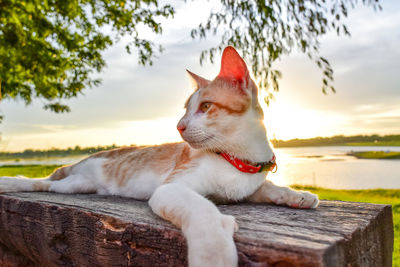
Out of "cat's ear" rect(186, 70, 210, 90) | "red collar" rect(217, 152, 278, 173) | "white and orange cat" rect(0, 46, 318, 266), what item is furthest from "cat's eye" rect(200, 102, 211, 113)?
"cat's ear" rect(186, 70, 210, 90)

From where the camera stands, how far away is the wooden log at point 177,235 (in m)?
0.91

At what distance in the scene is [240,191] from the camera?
159cm

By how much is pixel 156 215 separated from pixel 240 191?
48 cm

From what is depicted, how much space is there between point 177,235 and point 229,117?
28.5 inches

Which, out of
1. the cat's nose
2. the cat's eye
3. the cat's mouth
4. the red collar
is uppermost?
the cat's eye

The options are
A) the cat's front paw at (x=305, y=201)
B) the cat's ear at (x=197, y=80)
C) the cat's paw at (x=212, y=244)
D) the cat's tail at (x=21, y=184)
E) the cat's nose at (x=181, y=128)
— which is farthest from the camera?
the cat's tail at (x=21, y=184)

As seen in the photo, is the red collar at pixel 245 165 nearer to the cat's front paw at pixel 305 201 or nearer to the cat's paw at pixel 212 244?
the cat's front paw at pixel 305 201

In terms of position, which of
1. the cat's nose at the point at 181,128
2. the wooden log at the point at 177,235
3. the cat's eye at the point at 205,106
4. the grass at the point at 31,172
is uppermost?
the cat's eye at the point at 205,106

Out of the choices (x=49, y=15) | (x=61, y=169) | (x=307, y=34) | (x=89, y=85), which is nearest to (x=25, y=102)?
(x=89, y=85)

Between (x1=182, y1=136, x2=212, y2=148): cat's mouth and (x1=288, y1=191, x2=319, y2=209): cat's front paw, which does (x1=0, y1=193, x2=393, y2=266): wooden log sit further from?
(x1=182, y1=136, x2=212, y2=148): cat's mouth

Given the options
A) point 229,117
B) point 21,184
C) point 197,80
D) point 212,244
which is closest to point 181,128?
point 229,117

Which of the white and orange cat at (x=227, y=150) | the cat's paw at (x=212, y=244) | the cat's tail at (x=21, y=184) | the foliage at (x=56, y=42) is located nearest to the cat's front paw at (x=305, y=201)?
the white and orange cat at (x=227, y=150)

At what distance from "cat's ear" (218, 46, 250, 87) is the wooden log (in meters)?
0.68

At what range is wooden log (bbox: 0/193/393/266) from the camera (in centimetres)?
91
